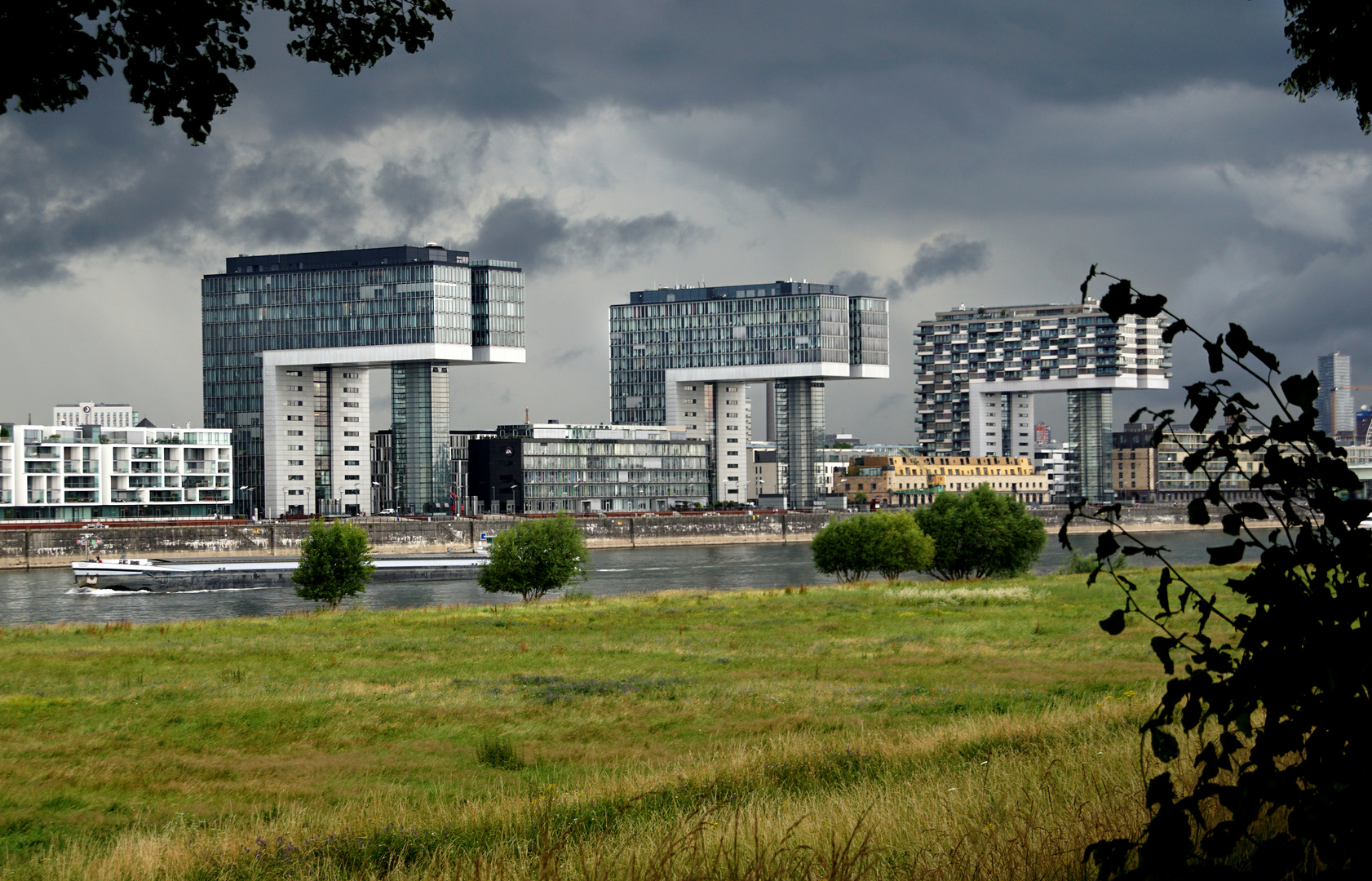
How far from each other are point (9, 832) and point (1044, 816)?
12841 mm

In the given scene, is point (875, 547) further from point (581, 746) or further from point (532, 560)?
point (581, 746)

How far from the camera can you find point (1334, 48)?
1300 cm

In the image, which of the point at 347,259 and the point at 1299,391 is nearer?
the point at 1299,391

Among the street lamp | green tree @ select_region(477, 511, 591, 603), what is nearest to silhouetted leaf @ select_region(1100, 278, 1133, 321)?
green tree @ select_region(477, 511, 591, 603)

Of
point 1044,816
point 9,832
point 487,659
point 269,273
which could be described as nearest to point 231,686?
point 487,659

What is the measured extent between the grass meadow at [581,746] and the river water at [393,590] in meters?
34.3

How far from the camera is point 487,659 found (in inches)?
1409

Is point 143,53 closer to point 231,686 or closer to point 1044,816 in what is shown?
point 1044,816

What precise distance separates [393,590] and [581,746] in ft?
283

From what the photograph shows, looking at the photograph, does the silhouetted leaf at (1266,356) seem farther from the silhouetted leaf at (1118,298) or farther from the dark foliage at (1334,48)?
the dark foliage at (1334,48)

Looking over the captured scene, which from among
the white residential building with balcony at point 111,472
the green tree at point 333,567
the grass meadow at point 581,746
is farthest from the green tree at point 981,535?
the white residential building with balcony at point 111,472

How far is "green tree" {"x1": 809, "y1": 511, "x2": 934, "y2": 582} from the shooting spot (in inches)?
3374

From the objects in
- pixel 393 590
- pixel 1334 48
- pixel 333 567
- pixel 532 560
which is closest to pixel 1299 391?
pixel 1334 48

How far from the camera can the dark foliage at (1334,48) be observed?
10227 millimetres
